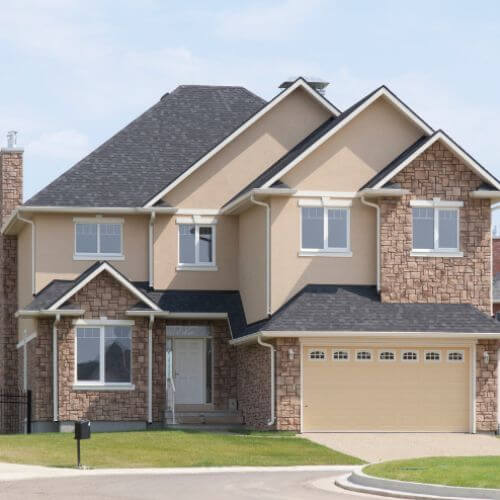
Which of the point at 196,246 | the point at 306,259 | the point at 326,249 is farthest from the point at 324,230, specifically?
the point at 196,246

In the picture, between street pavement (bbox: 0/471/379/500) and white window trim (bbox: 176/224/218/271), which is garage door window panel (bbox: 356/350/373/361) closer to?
white window trim (bbox: 176/224/218/271)

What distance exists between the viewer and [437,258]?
39.9m

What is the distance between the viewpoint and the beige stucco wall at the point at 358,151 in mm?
39938

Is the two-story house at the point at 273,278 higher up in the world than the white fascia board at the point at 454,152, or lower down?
lower down

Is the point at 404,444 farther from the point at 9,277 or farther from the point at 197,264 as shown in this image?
the point at 9,277

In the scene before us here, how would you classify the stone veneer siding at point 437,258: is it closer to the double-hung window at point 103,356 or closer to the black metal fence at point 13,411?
the double-hung window at point 103,356

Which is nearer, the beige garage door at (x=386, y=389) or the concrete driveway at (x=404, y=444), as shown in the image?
the concrete driveway at (x=404, y=444)

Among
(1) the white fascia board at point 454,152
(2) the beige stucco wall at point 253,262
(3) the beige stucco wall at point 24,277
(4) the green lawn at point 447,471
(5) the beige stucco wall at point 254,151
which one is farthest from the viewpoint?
(3) the beige stucco wall at point 24,277

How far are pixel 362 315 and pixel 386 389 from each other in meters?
2.18

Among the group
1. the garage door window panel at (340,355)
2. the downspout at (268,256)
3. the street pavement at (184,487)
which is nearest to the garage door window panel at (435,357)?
the garage door window panel at (340,355)

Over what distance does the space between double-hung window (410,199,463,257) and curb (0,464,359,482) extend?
1015 centimetres

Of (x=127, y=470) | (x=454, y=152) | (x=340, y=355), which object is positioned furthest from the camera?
(x=454, y=152)

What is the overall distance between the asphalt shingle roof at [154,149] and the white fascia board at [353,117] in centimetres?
570

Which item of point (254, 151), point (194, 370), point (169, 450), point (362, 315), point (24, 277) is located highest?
point (254, 151)
